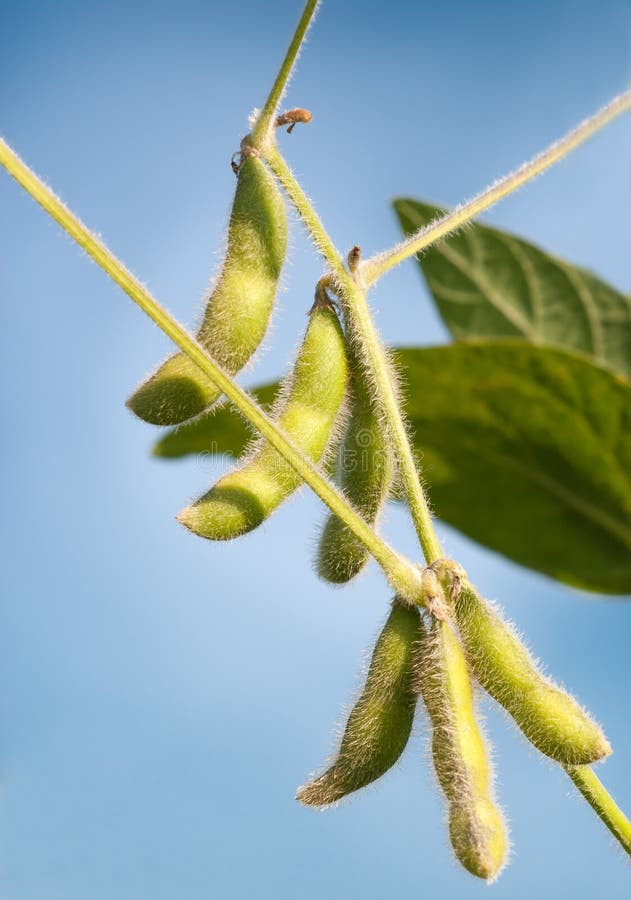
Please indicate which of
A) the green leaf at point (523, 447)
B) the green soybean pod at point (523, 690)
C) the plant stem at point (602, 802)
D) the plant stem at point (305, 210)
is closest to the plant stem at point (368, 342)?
the plant stem at point (305, 210)

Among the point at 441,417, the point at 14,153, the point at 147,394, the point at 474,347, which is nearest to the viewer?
the point at 14,153

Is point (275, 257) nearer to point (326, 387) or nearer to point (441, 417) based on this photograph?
point (326, 387)

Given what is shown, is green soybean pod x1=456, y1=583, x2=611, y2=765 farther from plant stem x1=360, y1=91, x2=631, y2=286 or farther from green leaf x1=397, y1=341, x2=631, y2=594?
green leaf x1=397, y1=341, x2=631, y2=594

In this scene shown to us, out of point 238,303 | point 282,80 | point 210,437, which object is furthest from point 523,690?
point 210,437

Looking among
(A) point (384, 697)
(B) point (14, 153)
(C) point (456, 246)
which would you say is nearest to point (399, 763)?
(A) point (384, 697)

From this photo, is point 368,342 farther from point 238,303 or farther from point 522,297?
point 522,297

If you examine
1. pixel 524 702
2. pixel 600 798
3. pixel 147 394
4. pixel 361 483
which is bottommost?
pixel 600 798

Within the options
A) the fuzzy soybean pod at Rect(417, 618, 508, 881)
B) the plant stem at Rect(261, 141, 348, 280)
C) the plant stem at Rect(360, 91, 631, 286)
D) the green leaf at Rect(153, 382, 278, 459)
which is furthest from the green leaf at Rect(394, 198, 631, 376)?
the fuzzy soybean pod at Rect(417, 618, 508, 881)
